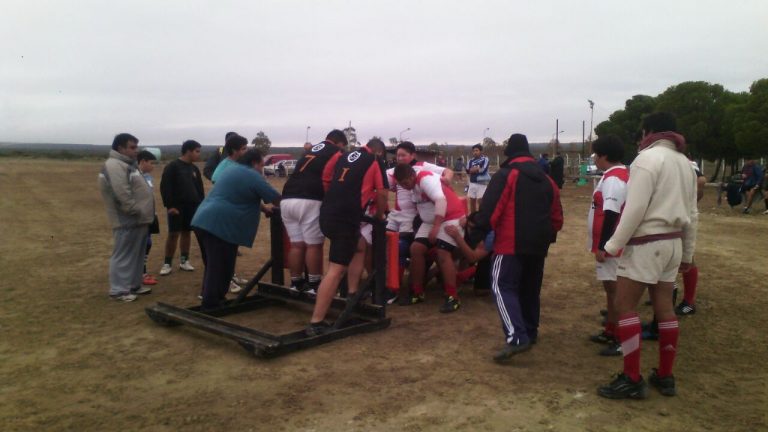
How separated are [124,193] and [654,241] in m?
5.67

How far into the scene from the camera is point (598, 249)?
5082 mm

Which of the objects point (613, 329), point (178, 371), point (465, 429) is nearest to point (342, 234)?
point (178, 371)

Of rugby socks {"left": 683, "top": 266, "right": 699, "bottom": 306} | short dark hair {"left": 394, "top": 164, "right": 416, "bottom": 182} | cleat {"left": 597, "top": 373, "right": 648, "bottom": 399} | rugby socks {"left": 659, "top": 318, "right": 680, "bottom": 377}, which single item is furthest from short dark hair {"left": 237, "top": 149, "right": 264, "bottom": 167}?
rugby socks {"left": 683, "top": 266, "right": 699, "bottom": 306}

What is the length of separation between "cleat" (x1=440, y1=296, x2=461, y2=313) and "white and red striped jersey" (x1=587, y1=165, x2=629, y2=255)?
69.2 inches

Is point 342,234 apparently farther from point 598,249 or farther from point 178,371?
point 598,249

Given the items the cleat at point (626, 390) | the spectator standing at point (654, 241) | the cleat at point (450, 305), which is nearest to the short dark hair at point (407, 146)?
the cleat at point (450, 305)

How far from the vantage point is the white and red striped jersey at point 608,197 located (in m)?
4.80

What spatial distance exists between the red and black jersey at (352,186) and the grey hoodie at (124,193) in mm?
2784

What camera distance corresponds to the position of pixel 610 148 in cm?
507

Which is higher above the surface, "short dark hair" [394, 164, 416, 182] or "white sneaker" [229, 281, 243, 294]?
"short dark hair" [394, 164, 416, 182]

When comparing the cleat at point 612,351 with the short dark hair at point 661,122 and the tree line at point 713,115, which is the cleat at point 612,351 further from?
the tree line at point 713,115

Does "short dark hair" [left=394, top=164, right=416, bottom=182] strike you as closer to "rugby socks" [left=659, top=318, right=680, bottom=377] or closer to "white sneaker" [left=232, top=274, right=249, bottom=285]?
"white sneaker" [left=232, top=274, right=249, bottom=285]

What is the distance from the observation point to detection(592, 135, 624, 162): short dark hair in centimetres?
506

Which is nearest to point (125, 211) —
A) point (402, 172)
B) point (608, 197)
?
point (402, 172)
